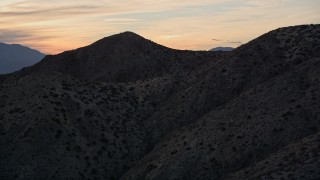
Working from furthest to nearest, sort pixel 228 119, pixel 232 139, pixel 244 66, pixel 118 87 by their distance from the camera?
pixel 118 87 < pixel 244 66 < pixel 228 119 < pixel 232 139

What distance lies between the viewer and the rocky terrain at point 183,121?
58.3m

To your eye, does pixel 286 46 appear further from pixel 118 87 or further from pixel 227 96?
pixel 118 87

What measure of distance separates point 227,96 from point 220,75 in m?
6.98

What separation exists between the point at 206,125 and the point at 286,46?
28085 millimetres

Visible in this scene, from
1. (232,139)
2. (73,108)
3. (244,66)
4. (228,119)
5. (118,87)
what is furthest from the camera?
(118,87)

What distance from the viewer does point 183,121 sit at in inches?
2955

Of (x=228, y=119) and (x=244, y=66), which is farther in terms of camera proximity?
(x=244, y=66)

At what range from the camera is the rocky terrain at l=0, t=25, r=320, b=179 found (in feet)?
191

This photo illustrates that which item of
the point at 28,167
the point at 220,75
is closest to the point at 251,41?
Result: the point at 220,75

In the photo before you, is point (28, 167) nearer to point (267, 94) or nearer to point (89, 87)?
point (89, 87)

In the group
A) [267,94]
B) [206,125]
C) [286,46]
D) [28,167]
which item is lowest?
[28,167]

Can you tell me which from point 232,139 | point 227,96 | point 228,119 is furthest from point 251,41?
point 232,139

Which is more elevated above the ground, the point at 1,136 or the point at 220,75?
the point at 220,75

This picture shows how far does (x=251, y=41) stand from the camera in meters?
91.5
